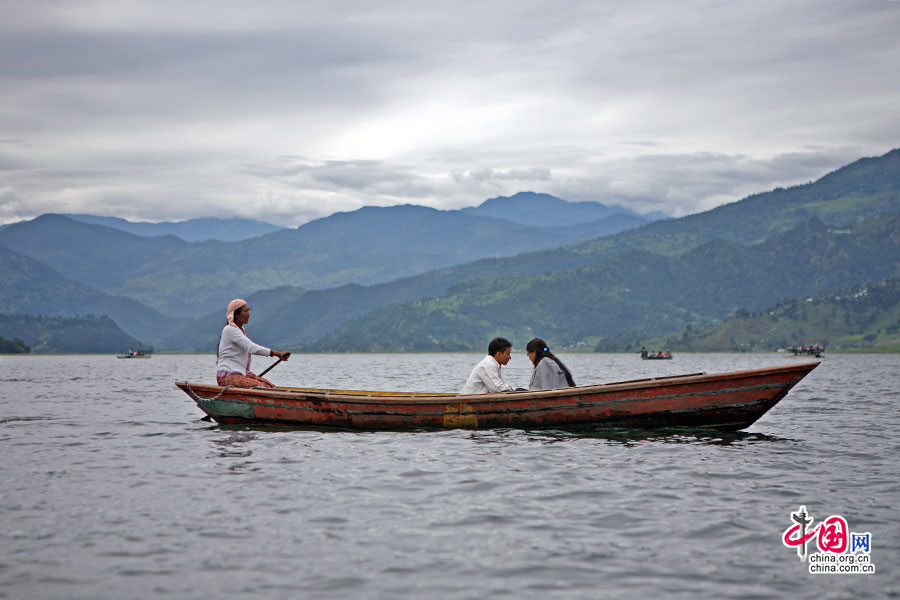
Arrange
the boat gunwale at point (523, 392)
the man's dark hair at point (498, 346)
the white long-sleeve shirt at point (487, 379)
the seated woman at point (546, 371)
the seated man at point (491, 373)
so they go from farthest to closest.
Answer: the seated woman at point (546, 371)
the white long-sleeve shirt at point (487, 379)
the seated man at point (491, 373)
the man's dark hair at point (498, 346)
the boat gunwale at point (523, 392)

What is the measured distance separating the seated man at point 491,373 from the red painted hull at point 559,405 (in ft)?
2.38

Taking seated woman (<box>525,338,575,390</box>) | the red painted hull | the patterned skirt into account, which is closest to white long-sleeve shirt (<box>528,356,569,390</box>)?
seated woman (<box>525,338,575,390</box>)

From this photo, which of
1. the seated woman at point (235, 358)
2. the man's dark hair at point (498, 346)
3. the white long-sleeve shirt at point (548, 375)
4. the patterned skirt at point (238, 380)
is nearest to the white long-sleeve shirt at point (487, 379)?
the man's dark hair at point (498, 346)

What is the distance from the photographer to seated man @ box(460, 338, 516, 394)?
21.7 metres

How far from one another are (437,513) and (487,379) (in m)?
9.80

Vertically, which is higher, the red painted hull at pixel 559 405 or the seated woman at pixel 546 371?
the seated woman at pixel 546 371

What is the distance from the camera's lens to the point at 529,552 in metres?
10.4

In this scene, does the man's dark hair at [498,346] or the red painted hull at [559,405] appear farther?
the man's dark hair at [498,346]

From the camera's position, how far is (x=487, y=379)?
2225 centimetres

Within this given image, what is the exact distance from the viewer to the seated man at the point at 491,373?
21656mm

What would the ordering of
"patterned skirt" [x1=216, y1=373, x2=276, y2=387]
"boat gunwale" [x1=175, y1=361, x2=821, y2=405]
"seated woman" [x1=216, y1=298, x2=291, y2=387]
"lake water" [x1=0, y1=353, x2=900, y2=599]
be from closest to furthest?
1. "lake water" [x1=0, y1=353, x2=900, y2=599]
2. "boat gunwale" [x1=175, y1=361, x2=821, y2=405]
3. "seated woman" [x1=216, y1=298, x2=291, y2=387]
4. "patterned skirt" [x1=216, y1=373, x2=276, y2=387]

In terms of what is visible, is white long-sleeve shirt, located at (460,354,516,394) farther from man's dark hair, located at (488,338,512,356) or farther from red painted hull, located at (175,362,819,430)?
red painted hull, located at (175,362,819,430)

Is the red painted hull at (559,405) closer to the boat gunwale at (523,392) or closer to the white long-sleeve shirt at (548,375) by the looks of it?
the boat gunwale at (523,392)

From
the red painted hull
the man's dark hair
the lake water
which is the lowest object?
the lake water
